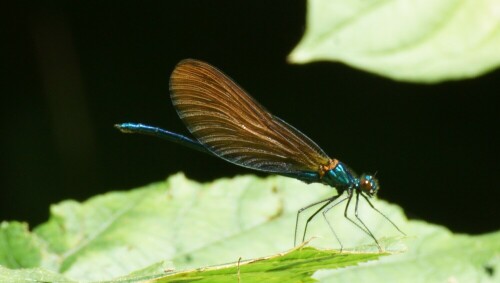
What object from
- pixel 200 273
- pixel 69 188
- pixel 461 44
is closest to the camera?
pixel 200 273

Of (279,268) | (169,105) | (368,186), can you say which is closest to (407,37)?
(368,186)

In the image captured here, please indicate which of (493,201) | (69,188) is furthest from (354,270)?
(69,188)

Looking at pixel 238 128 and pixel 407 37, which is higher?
pixel 407 37

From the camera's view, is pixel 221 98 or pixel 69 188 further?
pixel 69 188

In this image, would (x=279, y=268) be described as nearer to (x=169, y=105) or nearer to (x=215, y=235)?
(x=215, y=235)

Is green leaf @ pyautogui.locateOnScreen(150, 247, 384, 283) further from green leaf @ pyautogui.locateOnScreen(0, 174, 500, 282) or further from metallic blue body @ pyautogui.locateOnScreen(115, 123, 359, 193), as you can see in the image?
metallic blue body @ pyautogui.locateOnScreen(115, 123, 359, 193)

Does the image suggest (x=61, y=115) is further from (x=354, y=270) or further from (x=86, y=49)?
(x=354, y=270)

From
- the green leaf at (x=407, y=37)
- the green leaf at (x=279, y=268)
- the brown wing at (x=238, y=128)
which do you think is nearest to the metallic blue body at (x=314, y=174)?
the brown wing at (x=238, y=128)
